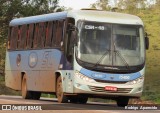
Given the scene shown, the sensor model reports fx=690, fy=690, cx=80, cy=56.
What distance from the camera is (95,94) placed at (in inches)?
862

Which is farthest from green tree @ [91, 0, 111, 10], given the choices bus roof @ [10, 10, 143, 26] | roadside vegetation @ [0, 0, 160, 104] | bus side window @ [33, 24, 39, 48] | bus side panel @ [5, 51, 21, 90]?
bus roof @ [10, 10, 143, 26]

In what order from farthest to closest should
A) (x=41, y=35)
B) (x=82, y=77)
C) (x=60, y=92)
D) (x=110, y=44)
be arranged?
(x=41, y=35)
(x=60, y=92)
(x=110, y=44)
(x=82, y=77)

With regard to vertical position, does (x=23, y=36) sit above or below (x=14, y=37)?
above

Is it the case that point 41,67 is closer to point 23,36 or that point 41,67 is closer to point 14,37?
point 23,36

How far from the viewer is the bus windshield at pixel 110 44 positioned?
2205cm

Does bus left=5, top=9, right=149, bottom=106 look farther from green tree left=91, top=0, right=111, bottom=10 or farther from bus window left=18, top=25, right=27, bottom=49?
green tree left=91, top=0, right=111, bottom=10

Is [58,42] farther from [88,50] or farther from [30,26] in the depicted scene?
[30,26]

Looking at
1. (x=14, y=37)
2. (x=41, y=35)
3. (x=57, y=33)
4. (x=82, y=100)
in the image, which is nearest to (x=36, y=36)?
(x=41, y=35)

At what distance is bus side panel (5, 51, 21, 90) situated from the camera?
92.6 feet

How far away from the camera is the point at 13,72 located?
2891 cm

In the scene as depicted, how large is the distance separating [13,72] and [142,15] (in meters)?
60.1

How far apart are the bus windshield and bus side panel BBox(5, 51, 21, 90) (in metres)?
6.44

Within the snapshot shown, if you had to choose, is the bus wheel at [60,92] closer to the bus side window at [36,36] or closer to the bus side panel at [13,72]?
the bus side window at [36,36]

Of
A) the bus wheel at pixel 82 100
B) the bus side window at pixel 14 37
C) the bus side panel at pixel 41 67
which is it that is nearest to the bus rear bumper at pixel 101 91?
the bus side panel at pixel 41 67
